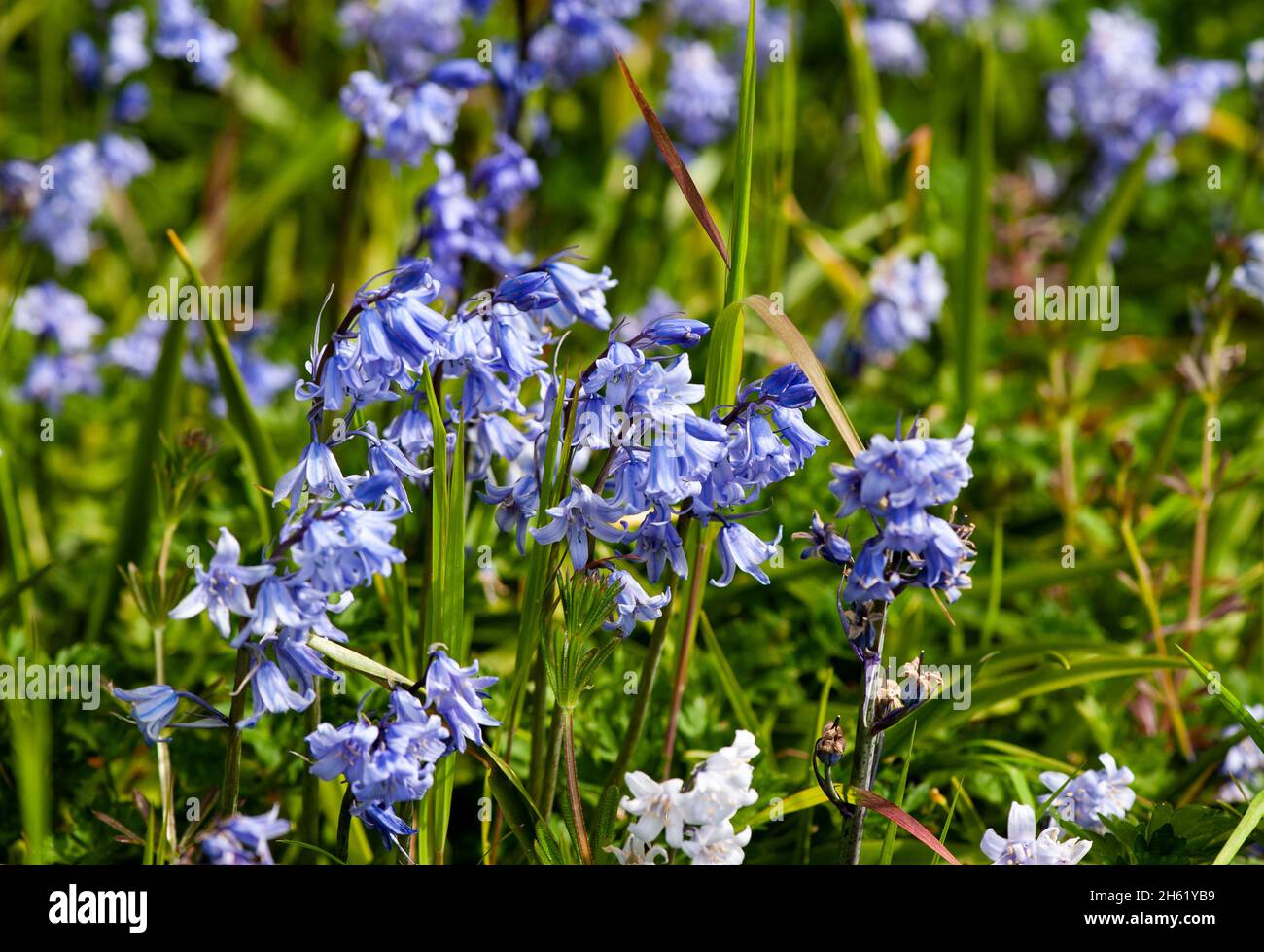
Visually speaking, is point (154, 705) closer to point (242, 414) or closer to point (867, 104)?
point (242, 414)

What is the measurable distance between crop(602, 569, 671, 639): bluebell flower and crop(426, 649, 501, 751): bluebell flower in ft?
0.85

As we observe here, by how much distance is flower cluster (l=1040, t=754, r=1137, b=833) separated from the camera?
2365 mm

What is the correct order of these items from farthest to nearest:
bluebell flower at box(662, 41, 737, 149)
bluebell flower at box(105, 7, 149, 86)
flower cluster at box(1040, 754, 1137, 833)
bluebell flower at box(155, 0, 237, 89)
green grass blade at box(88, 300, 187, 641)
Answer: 1. bluebell flower at box(662, 41, 737, 149)
2. bluebell flower at box(105, 7, 149, 86)
3. bluebell flower at box(155, 0, 237, 89)
4. green grass blade at box(88, 300, 187, 641)
5. flower cluster at box(1040, 754, 1137, 833)

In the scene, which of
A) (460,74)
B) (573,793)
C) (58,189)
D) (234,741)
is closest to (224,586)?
(234,741)

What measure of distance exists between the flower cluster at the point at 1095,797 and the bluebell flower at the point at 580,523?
107cm

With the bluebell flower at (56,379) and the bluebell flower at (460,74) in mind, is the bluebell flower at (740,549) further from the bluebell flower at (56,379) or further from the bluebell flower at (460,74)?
the bluebell flower at (56,379)

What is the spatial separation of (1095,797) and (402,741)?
54.5 inches

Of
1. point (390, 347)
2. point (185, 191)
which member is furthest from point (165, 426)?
point (185, 191)

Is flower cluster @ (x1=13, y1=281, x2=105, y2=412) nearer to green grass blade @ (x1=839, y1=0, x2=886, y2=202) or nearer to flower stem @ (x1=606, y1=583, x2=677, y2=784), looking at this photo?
flower stem @ (x1=606, y1=583, x2=677, y2=784)

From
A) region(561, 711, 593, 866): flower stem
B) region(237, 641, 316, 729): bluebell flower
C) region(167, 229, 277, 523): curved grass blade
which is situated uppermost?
region(167, 229, 277, 523): curved grass blade

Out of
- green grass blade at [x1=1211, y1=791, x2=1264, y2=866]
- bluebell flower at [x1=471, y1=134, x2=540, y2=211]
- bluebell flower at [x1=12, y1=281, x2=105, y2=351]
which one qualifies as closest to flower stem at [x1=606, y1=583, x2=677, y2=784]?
green grass blade at [x1=1211, y1=791, x2=1264, y2=866]

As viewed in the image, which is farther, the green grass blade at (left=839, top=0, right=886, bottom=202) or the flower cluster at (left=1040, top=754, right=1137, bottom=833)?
the green grass blade at (left=839, top=0, right=886, bottom=202)

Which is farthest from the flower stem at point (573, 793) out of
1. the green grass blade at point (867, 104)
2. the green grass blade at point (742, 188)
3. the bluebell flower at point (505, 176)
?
the green grass blade at point (867, 104)
